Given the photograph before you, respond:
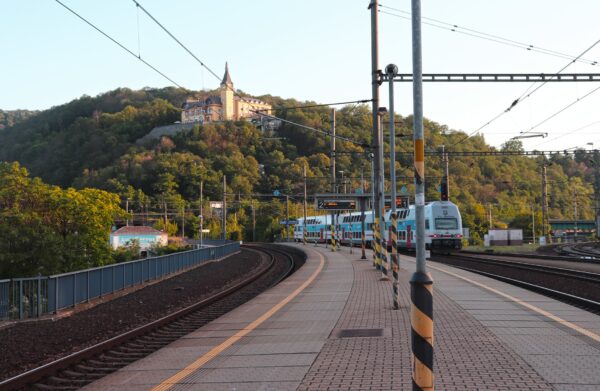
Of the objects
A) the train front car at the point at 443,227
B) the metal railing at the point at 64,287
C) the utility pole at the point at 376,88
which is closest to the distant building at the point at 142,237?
the train front car at the point at 443,227

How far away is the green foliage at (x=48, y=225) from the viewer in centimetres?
3494

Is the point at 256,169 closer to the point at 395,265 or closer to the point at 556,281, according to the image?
the point at 556,281

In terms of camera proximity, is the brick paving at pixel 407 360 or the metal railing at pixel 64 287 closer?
the brick paving at pixel 407 360

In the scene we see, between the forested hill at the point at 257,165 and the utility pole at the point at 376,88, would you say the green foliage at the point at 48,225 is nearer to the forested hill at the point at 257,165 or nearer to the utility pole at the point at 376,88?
the utility pole at the point at 376,88

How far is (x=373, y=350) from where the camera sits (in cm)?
971

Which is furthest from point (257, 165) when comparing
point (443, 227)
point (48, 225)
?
point (443, 227)

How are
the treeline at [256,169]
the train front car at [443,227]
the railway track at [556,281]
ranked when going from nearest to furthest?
the railway track at [556,281]
the train front car at [443,227]
the treeline at [256,169]

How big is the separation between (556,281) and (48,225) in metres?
37.5

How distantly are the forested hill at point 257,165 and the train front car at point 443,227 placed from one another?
23364 millimetres

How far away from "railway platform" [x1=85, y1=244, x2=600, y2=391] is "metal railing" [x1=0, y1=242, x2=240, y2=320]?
677 cm

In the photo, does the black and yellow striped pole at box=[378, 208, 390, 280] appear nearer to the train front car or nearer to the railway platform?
the railway platform

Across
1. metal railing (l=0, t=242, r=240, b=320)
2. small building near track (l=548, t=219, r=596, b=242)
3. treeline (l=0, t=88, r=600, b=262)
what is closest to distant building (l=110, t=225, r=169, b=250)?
treeline (l=0, t=88, r=600, b=262)

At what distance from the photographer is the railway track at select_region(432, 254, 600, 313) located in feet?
57.0

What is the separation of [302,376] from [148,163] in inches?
5124
